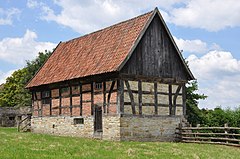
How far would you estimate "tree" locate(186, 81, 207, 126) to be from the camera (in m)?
40.6

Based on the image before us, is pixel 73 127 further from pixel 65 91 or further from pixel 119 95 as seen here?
pixel 119 95

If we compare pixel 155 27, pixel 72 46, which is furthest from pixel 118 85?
pixel 72 46

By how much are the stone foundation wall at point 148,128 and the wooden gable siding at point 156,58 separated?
3.11m

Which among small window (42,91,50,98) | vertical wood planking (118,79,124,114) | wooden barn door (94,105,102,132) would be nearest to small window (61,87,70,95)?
small window (42,91,50,98)

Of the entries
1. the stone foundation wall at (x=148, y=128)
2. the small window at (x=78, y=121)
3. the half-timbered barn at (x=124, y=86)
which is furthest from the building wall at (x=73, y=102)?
the stone foundation wall at (x=148, y=128)

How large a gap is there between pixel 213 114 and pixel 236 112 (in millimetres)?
2243

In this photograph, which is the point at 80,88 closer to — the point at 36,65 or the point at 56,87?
the point at 56,87

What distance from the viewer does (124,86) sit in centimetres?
2572

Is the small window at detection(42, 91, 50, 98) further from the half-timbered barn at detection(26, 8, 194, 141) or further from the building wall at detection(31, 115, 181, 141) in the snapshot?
the building wall at detection(31, 115, 181, 141)

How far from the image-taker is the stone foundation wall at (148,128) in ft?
82.9

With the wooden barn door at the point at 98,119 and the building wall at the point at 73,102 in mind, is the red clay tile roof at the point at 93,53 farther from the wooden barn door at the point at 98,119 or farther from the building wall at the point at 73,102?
the wooden barn door at the point at 98,119

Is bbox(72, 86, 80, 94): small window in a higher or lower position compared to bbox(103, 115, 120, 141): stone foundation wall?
higher

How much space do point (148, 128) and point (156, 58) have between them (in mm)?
5082

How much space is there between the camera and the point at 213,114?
112ft
